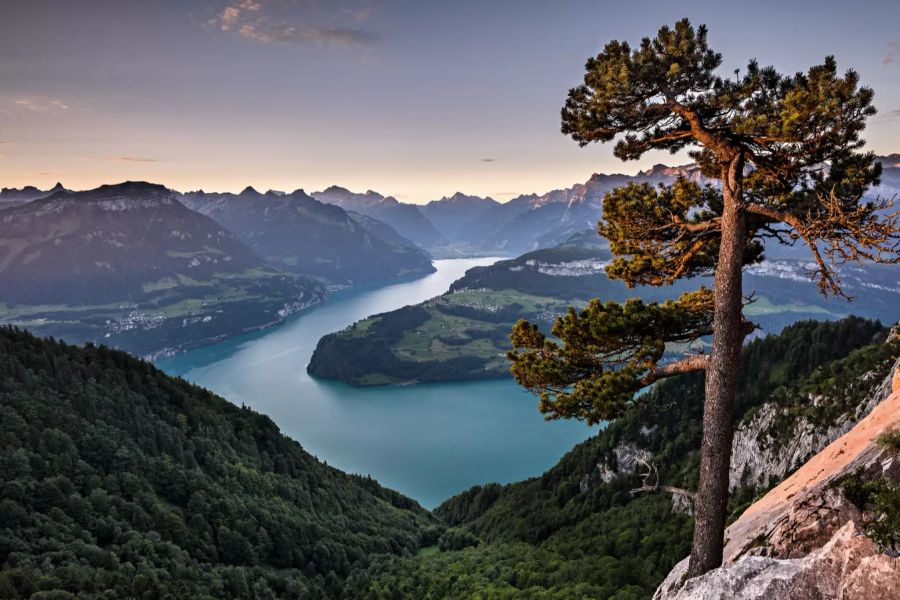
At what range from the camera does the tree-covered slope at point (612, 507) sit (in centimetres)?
5026

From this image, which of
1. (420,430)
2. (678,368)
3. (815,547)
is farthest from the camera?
(420,430)

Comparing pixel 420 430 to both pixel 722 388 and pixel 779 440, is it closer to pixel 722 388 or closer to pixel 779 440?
pixel 779 440

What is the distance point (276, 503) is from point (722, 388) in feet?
296

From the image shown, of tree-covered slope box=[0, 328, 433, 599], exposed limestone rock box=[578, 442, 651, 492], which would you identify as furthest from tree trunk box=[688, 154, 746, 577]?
exposed limestone rock box=[578, 442, 651, 492]

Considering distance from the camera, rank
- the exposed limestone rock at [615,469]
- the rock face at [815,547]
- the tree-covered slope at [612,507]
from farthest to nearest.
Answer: the exposed limestone rock at [615,469] → the tree-covered slope at [612,507] → the rock face at [815,547]

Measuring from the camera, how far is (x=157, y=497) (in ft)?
261

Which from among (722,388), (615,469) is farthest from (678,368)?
(615,469)

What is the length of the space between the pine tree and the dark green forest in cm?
3761

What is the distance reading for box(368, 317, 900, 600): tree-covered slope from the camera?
50256mm

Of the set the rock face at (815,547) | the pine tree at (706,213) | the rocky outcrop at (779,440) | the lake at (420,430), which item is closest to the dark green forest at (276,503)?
the rocky outcrop at (779,440)

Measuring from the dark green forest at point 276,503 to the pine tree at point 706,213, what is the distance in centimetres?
3761

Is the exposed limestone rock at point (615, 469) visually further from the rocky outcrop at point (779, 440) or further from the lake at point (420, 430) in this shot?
the lake at point (420, 430)

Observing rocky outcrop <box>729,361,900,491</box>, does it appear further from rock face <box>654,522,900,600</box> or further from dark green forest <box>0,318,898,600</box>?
rock face <box>654,522,900,600</box>

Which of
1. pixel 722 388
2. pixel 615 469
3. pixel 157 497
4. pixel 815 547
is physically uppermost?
pixel 722 388
